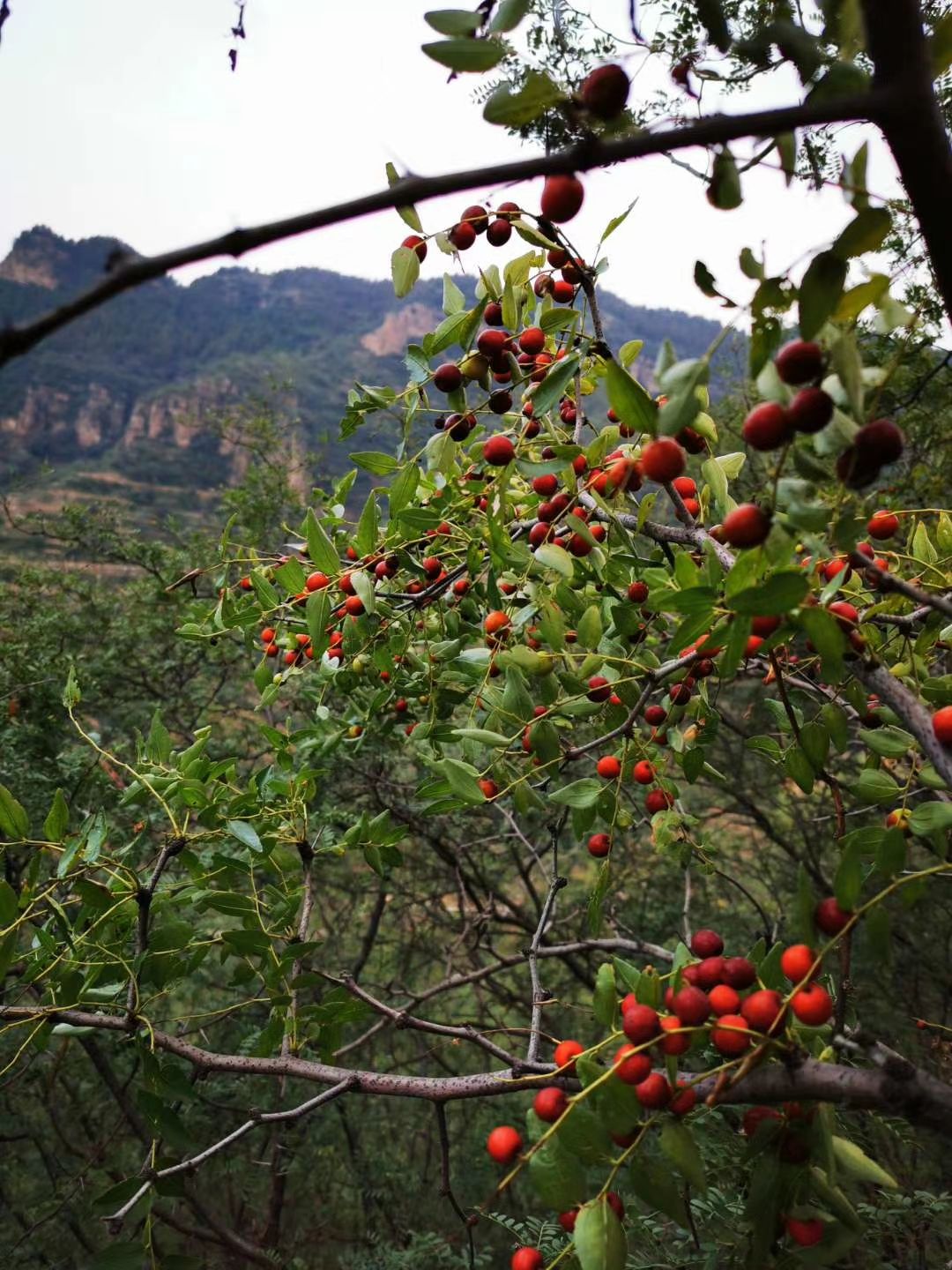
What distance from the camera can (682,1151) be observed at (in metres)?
0.70

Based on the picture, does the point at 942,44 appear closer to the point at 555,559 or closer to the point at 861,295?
the point at 861,295

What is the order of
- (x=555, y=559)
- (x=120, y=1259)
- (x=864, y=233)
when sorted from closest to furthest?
(x=864, y=233), (x=120, y=1259), (x=555, y=559)

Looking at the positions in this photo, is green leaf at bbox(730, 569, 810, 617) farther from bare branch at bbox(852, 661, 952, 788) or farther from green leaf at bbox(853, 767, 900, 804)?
green leaf at bbox(853, 767, 900, 804)

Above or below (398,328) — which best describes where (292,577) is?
below

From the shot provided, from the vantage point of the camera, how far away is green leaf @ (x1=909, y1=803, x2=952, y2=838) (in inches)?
34.4

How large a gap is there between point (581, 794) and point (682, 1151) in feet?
1.86

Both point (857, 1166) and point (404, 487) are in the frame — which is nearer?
point (857, 1166)

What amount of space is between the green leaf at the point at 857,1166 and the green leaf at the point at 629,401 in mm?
725

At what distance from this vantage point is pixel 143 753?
1.50 meters

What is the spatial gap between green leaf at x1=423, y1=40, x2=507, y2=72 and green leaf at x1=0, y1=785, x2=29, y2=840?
116cm

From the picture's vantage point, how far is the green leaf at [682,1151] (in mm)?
688

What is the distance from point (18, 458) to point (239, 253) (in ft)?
155

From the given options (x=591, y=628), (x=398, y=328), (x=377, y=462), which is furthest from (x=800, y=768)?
(x=398, y=328)

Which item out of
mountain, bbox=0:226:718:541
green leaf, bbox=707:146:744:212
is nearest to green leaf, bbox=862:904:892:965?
green leaf, bbox=707:146:744:212
